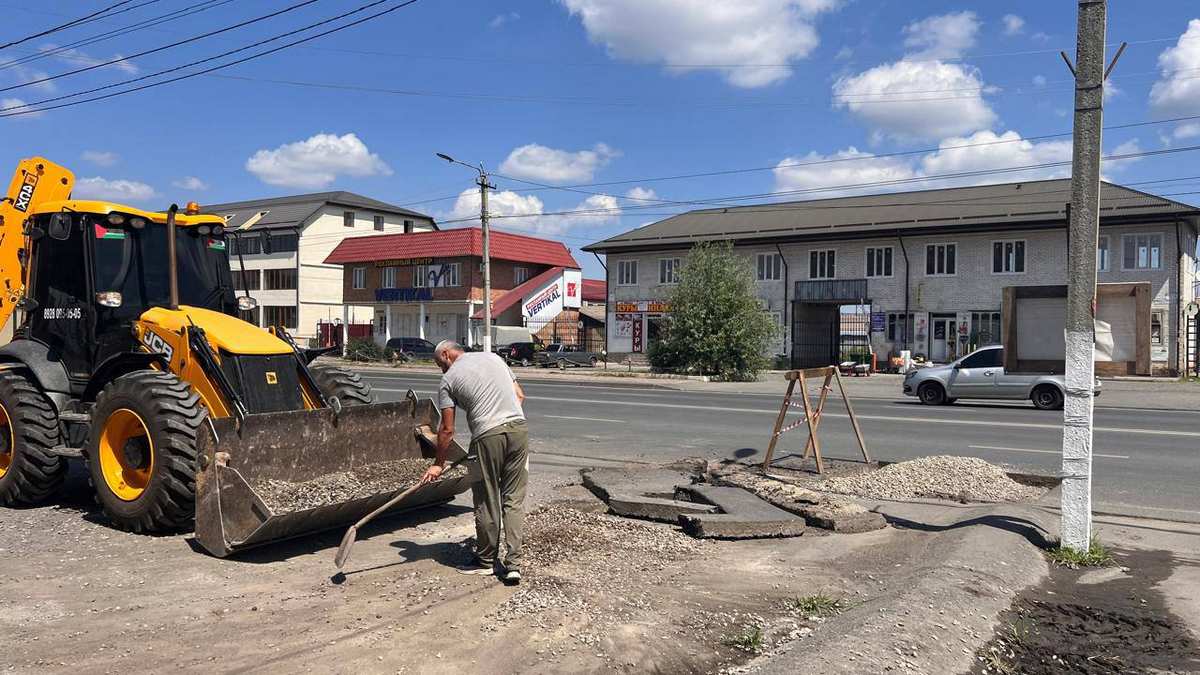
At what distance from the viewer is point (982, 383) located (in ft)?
71.2

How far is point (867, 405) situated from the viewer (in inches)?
853

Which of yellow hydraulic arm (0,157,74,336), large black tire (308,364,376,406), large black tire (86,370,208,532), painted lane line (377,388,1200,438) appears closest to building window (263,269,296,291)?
painted lane line (377,388,1200,438)

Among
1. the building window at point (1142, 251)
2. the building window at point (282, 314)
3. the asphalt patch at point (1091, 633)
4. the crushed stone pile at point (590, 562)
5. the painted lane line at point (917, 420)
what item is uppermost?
the building window at point (1142, 251)

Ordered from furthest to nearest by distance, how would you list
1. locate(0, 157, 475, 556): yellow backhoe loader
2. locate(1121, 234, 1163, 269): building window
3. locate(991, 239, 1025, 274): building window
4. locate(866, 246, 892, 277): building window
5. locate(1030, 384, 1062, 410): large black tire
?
locate(866, 246, 892, 277): building window < locate(991, 239, 1025, 274): building window < locate(1121, 234, 1163, 269): building window < locate(1030, 384, 1062, 410): large black tire < locate(0, 157, 475, 556): yellow backhoe loader

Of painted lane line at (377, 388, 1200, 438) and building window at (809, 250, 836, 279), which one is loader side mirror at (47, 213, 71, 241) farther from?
building window at (809, 250, 836, 279)

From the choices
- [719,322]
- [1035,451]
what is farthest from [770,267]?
[1035,451]

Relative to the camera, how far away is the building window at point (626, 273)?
50.5 m

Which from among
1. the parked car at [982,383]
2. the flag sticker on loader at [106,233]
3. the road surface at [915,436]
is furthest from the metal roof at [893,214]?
the flag sticker on loader at [106,233]

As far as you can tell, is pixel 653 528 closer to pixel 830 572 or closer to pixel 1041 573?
pixel 830 572

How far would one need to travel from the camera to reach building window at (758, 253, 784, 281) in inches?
1778

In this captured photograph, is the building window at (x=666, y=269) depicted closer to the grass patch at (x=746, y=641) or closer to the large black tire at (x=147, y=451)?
the large black tire at (x=147, y=451)

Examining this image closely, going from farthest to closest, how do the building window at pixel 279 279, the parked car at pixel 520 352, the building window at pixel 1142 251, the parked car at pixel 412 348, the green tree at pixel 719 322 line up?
1. the building window at pixel 279 279
2. the parked car at pixel 412 348
3. the parked car at pixel 520 352
4. the building window at pixel 1142 251
5. the green tree at pixel 719 322

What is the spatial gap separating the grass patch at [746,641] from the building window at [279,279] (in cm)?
6580

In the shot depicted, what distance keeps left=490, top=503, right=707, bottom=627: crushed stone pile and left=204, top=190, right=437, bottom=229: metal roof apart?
5973 centimetres
